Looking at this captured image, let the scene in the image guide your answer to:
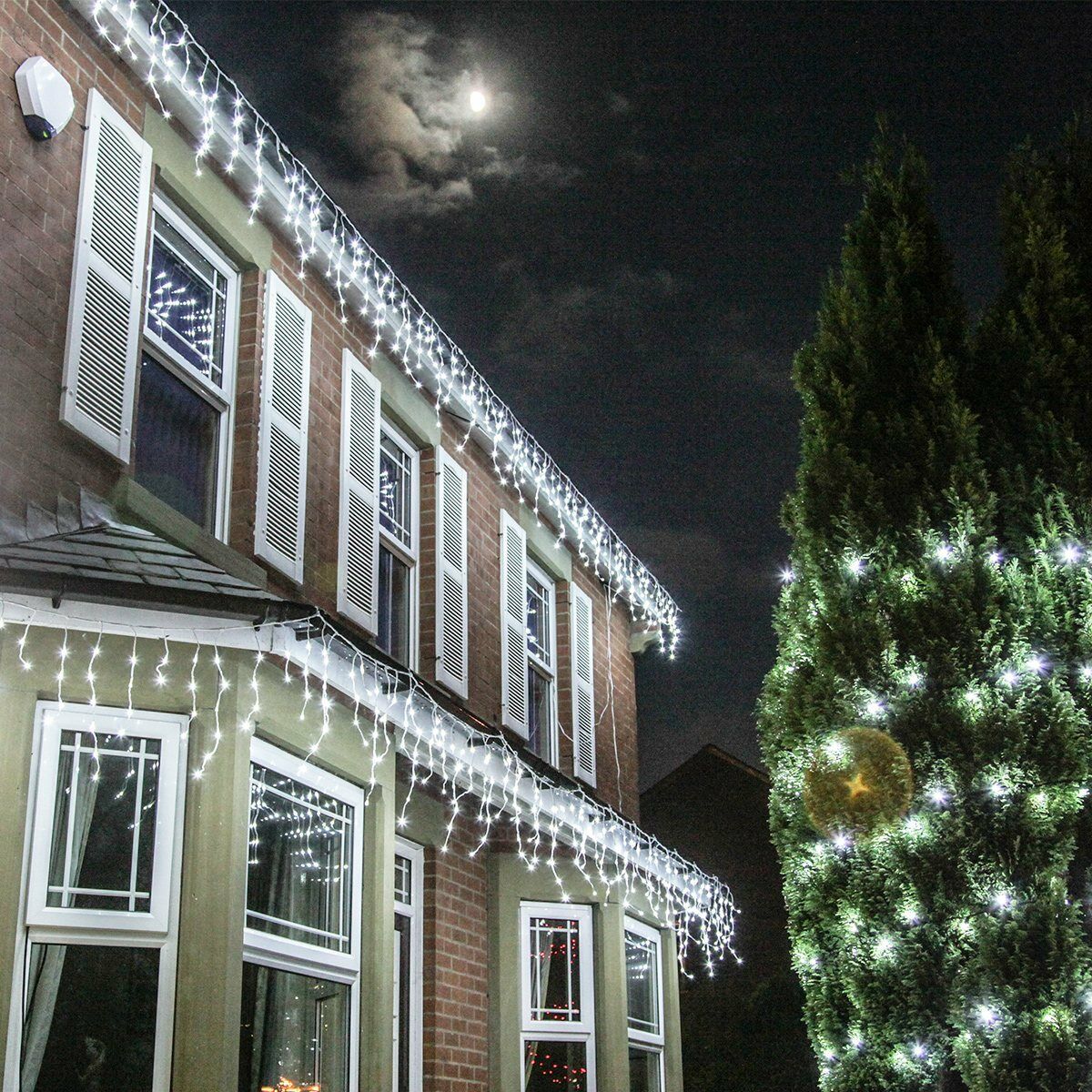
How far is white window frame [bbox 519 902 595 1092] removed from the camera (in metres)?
8.62

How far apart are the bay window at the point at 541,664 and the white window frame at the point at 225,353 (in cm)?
384

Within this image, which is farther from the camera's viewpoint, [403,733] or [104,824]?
[403,733]

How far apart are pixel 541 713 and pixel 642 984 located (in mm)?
2168

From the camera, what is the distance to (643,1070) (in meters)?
10.1

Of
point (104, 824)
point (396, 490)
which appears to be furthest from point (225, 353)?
point (104, 824)

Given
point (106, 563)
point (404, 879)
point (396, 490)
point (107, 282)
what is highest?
point (396, 490)

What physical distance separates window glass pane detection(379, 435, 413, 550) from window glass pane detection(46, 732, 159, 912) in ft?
10.7

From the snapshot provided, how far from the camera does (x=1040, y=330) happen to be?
7.43m

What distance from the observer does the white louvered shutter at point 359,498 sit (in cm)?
750

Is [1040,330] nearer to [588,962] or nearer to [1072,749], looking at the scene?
A: [1072,749]

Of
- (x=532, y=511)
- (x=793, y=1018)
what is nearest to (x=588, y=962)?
(x=532, y=511)

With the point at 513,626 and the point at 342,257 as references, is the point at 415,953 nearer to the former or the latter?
the point at 513,626

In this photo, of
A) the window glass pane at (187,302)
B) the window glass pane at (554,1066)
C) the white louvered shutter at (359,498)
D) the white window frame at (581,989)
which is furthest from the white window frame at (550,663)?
the window glass pane at (187,302)

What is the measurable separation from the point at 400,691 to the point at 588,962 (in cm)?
358
